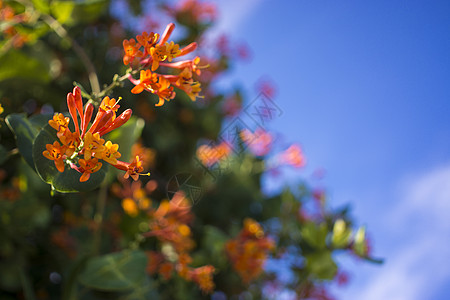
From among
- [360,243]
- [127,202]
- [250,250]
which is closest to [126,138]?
[127,202]

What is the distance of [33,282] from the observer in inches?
73.2

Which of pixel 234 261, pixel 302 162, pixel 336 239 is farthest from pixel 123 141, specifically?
pixel 302 162

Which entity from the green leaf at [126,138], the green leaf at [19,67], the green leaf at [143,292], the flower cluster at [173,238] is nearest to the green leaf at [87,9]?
the green leaf at [19,67]

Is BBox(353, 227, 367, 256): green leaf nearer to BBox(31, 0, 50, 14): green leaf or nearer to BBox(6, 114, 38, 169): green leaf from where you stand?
BBox(6, 114, 38, 169): green leaf

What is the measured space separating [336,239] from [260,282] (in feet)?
2.36

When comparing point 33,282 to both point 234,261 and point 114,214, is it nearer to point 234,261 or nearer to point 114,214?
point 114,214

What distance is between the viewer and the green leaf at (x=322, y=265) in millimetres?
1809

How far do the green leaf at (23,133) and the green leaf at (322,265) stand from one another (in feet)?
4.50

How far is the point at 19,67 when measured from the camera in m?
1.56

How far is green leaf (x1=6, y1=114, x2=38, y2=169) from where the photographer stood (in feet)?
2.57

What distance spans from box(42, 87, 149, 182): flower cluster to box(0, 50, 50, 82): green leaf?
39.0 inches

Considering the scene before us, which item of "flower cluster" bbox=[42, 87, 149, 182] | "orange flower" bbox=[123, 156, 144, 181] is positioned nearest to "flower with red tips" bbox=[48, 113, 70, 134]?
"flower cluster" bbox=[42, 87, 149, 182]

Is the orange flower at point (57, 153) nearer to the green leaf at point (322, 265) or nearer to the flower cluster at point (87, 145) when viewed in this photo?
the flower cluster at point (87, 145)

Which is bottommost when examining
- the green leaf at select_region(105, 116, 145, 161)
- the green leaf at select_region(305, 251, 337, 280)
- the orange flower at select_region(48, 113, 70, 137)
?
the orange flower at select_region(48, 113, 70, 137)
